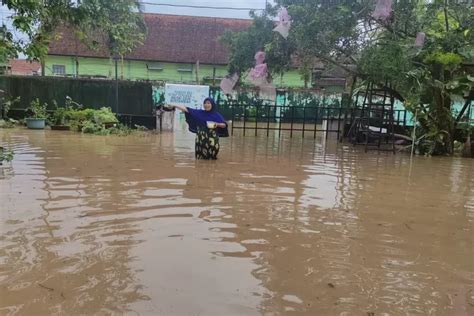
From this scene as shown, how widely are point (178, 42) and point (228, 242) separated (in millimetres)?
30745

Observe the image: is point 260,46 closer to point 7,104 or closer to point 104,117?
point 104,117

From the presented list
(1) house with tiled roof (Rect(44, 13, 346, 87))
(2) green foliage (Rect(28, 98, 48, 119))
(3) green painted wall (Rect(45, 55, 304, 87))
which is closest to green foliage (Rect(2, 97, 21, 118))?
(2) green foliage (Rect(28, 98, 48, 119))

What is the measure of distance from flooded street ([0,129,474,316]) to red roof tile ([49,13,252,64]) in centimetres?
2517

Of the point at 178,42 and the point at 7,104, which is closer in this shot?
the point at 7,104

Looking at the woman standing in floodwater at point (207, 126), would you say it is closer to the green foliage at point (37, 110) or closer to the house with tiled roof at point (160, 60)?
Answer: the green foliage at point (37, 110)

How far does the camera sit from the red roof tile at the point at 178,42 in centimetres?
3225

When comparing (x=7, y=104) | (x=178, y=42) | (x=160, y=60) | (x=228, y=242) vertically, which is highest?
(x=178, y=42)

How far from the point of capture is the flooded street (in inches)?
124

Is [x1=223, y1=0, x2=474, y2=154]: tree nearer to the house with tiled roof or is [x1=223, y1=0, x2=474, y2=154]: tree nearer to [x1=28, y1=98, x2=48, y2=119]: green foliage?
[x1=28, y1=98, x2=48, y2=119]: green foliage

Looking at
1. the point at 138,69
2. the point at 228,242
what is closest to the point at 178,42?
the point at 138,69

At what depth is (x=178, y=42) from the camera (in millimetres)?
33562

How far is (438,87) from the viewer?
12.0 metres

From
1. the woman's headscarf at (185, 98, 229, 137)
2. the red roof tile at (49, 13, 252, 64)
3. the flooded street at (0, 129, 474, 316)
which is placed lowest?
the flooded street at (0, 129, 474, 316)

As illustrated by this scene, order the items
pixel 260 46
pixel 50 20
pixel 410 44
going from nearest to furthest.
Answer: pixel 50 20, pixel 410 44, pixel 260 46
